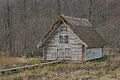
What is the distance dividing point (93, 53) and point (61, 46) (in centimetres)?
428

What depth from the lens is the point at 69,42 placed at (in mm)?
29703

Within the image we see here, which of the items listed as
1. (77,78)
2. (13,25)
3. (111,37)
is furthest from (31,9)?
(77,78)

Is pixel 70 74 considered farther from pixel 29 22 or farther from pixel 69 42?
pixel 29 22

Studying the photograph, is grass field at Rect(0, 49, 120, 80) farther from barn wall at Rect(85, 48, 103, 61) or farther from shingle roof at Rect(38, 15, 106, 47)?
shingle roof at Rect(38, 15, 106, 47)

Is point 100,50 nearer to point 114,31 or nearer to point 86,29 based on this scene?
point 86,29

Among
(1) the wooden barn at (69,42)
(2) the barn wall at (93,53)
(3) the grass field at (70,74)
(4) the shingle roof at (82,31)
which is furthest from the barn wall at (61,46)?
(3) the grass field at (70,74)

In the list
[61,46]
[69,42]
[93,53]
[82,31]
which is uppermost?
[82,31]

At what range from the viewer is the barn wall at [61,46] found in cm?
2909

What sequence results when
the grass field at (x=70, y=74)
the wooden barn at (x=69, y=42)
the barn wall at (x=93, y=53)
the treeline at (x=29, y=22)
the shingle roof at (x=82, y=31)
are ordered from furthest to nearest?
1. the treeline at (x=29, y=22)
2. the barn wall at (x=93, y=53)
3. the shingle roof at (x=82, y=31)
4. the wooden barn at (x=69, y=42)
5. the grass field at (x=70, y=74)

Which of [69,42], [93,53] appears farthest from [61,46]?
[93,53]

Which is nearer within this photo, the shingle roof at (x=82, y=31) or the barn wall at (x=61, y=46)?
the barn wall at (x=61, y=46)

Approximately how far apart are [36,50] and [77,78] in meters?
27.7

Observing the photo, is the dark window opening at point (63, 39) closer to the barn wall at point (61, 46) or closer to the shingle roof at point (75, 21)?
the barn wall at point (61, 46)

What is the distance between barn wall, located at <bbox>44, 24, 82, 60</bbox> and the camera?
29094 millimetres
